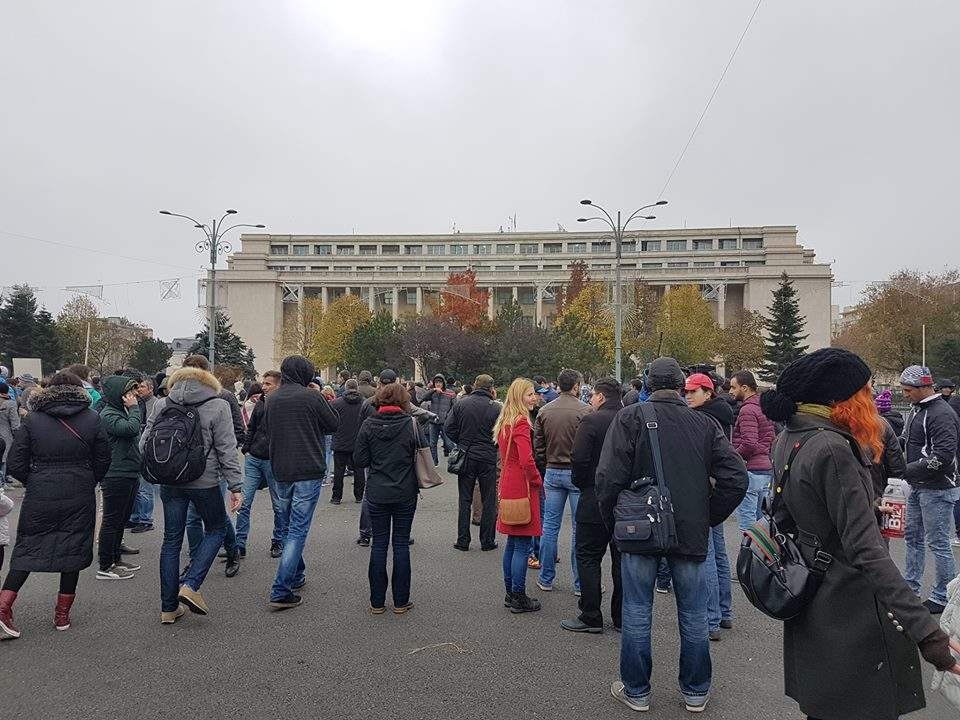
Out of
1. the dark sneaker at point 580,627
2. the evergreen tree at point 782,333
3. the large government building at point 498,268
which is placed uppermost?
the large government building at point 498,268

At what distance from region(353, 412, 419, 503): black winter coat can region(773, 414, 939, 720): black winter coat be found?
3.32 meters

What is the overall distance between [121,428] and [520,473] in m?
3.74

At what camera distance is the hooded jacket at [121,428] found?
5.89 meters

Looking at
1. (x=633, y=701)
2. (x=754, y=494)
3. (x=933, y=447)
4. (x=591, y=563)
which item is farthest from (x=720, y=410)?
(x=633, y=701)

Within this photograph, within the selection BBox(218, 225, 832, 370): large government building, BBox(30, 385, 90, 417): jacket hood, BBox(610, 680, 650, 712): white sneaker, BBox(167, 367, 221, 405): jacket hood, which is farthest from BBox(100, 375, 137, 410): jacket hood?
BBox(218, 225, 832, 370): large government building

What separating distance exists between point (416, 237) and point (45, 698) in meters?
93.7

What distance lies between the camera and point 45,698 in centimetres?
378

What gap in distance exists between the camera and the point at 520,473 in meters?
5.58

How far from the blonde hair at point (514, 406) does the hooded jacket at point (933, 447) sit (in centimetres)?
349

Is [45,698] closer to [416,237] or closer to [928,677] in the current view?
[928,677]

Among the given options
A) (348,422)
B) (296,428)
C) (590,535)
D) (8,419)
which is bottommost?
(590,535)

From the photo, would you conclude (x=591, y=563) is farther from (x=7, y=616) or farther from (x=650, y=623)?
(x=7, y=616)

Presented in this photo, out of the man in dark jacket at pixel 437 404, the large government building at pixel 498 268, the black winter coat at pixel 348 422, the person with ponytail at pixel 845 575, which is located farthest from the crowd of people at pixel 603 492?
the large government building at pixel 498 268

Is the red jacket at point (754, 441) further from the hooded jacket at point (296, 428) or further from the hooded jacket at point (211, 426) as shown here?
the hooded jacket at point (211, 426)
